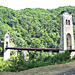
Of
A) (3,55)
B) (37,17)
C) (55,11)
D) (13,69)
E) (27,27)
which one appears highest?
(55,11)

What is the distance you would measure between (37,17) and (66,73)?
194 feet

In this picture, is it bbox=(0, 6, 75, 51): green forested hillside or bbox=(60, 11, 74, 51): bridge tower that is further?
bbox=(0, 6, 75, 51): green forested hillside

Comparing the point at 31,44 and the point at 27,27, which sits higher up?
the point at 27,27

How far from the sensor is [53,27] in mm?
51469

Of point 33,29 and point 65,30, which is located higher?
point 33,29

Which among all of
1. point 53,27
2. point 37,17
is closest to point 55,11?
point 37,17

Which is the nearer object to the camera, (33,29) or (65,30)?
(65,30)

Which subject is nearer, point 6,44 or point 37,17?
point 6,44

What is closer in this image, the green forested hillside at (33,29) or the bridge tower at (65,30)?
the bridge tower at (65,30)

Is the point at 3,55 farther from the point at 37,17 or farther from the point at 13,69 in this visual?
the point at 37,17

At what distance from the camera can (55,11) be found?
2768 inches

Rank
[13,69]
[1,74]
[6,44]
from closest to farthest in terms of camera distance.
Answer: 1. [1,74]
2. [13,69]
3. [6,44]

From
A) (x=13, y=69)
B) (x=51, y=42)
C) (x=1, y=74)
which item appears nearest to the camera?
(x=1, y=74)

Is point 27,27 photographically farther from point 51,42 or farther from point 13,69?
point 13,69
